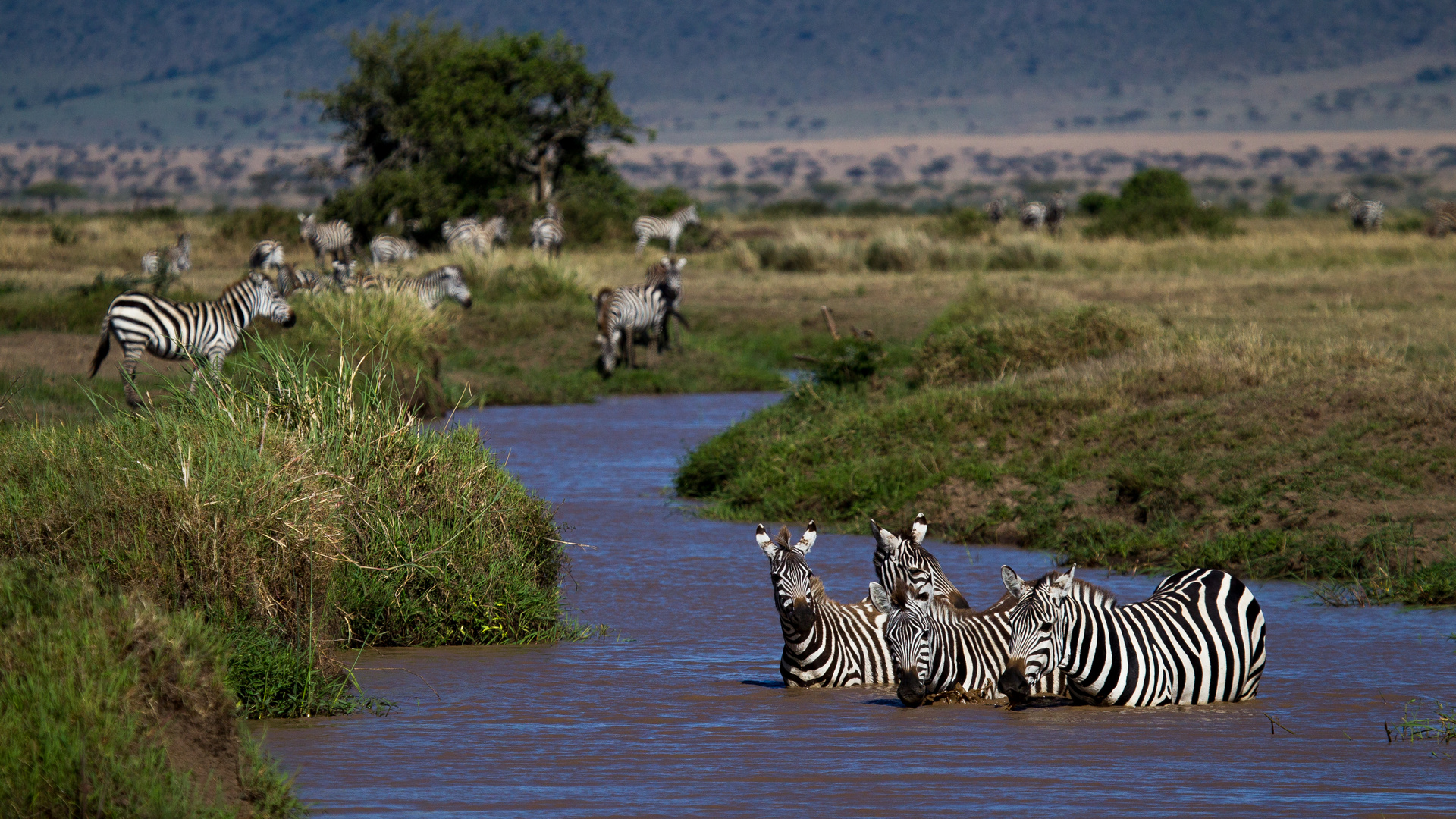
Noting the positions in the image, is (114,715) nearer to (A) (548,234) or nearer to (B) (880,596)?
(B) (880,596)

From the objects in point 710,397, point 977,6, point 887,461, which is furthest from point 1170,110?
point 887,461

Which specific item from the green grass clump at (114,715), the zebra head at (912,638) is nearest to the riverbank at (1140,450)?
the zebra head at (912,638)

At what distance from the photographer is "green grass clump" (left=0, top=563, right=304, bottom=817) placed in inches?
222

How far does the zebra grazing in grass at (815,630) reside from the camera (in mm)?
8312

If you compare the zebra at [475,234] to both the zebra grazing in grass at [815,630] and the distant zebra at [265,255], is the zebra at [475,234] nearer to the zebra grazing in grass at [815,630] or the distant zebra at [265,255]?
the distant zebra at [265,255]

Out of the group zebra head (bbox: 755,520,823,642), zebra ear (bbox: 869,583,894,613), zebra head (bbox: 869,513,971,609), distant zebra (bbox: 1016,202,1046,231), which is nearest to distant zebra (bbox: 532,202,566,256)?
distant zebra (bbox: 1016,202,1046,231)

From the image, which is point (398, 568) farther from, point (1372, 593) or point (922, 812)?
point (1372, 593)

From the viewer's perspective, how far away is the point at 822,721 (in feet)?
25.9

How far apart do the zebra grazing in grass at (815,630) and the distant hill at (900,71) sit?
12691 cm

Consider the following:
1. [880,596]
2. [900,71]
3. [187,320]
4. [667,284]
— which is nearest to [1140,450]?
[880,596]

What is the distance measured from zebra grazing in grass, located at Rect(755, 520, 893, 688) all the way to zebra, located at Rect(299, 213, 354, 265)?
31997 mm

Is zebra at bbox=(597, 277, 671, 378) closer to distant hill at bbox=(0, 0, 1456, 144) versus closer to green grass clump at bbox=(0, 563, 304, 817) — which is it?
green grass clump at bbox=(0, 563, 304, 817)

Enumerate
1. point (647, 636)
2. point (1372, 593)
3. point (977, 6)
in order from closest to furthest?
point (647, 636) → point (1372, 593) → point (977, 6)

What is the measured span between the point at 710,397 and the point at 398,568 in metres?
15.4
